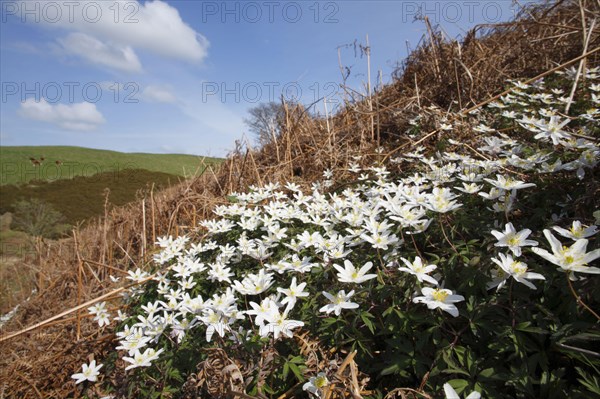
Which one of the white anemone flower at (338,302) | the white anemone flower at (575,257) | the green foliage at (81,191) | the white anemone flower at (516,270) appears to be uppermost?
the white anemone flower at (575,257)

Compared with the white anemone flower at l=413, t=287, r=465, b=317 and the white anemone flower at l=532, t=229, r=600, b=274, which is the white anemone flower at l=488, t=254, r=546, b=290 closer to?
the white anemone flower at l=532, t=229, r=600, b=274

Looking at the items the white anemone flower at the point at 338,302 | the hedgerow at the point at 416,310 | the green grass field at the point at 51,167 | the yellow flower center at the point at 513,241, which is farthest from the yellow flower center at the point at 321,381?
the green grass field at the point at 51,167

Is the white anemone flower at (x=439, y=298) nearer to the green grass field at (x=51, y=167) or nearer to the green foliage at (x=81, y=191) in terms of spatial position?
the green foliage at (x=81, y=191)

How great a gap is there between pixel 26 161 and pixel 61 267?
534 inches

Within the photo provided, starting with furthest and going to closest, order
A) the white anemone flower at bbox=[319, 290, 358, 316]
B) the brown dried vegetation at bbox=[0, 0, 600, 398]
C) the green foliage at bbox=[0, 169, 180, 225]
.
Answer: the green foliage at bbox=[0, 169, 180, 225] → the brown dried vegetation at bbox=[0, 0, 600, 398] → the white anemone flower at bbox=[319, 290, 358, 316]

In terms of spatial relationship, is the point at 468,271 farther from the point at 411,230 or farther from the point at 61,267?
the point at 61,267

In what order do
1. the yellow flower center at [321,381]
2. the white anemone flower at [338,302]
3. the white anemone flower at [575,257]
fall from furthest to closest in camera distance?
the white anemone flower at [338,302]
the yellow flower center at [321,381]
the white anemone flower at [575,257]

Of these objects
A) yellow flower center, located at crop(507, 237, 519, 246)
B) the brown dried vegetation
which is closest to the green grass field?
the brown dried vegetation

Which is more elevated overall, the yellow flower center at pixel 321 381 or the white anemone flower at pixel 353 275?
the white anemone flower at pixel 353 275

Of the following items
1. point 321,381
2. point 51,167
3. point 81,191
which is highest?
point 51,167
